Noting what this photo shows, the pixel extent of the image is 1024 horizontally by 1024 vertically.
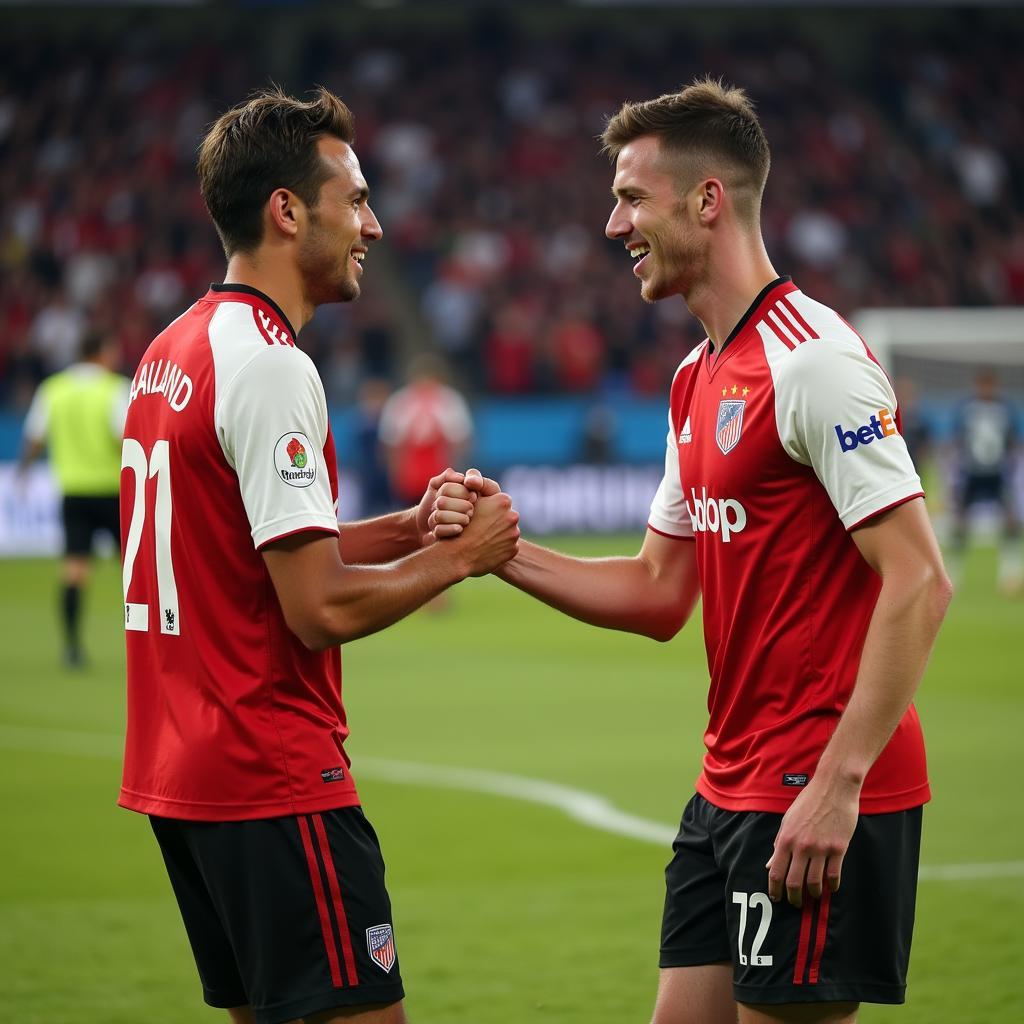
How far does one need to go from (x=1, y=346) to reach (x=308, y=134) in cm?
2207

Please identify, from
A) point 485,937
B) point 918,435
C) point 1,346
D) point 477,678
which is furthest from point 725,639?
point 1,346

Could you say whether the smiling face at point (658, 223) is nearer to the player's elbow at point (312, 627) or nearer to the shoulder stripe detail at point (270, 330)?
the shoulder stripe detail at point (270, 330)

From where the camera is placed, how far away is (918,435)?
816 inches

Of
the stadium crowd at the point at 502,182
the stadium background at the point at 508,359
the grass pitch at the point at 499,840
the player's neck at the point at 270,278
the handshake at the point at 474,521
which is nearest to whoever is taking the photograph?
the player's neck at the point at 270,278

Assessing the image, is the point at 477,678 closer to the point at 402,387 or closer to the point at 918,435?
the point at 918,435

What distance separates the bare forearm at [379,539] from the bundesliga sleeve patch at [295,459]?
80 cm

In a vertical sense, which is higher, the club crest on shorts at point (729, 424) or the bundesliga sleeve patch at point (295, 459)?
the club crest on shorts at point (729, 424)

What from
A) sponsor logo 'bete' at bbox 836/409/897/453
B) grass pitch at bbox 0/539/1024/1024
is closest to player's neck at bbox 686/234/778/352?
sponsor logo 'bete' at bbox 836/409/897/453

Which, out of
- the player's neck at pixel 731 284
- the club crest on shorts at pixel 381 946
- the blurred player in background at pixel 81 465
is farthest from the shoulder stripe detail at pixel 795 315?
the blurred player in background at pixel 81 465

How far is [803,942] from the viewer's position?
3.28 m

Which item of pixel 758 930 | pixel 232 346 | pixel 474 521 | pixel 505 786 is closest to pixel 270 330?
pixel 232 346

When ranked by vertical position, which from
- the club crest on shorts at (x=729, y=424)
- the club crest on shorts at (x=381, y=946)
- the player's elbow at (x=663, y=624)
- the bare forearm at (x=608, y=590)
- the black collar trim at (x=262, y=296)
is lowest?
the club crest on shorts at (x=381, y=946)

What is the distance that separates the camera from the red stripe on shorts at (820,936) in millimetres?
3266

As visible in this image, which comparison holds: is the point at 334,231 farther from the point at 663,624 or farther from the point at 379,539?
the point at 663,624
